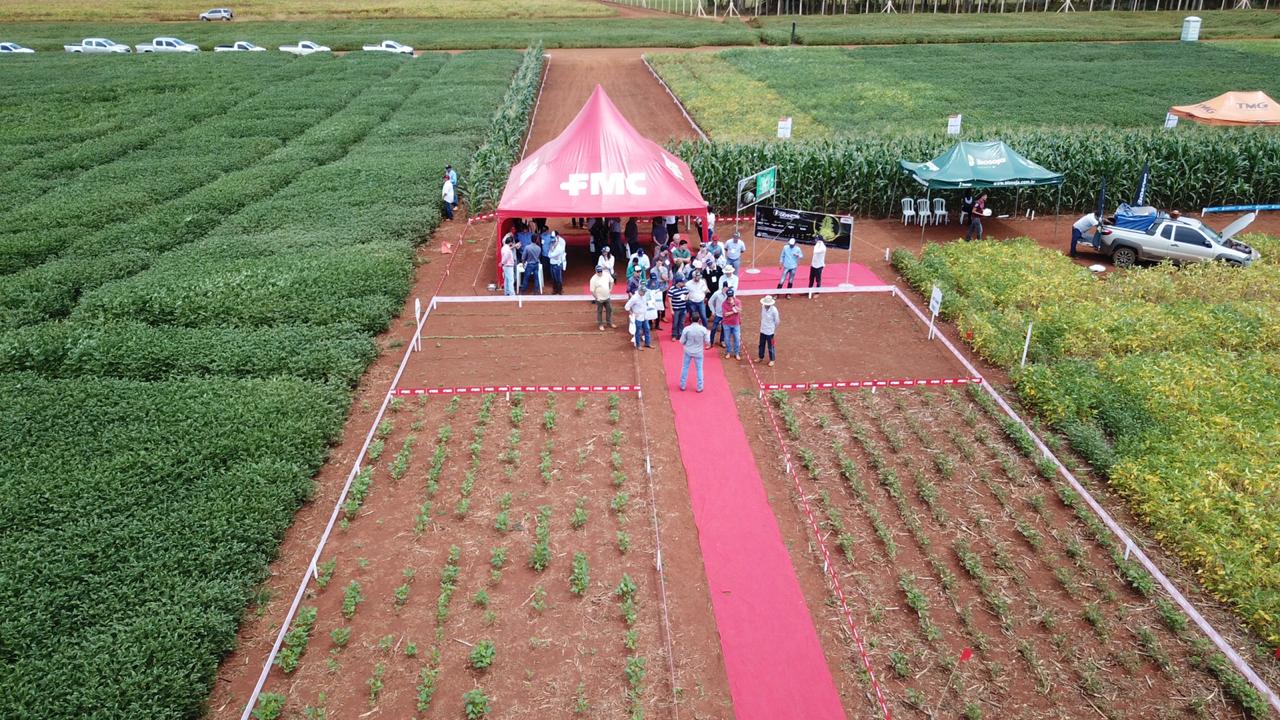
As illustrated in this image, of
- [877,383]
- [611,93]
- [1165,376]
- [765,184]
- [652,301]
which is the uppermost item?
[611,93]

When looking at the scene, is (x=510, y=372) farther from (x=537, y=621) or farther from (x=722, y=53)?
(x=722, y=53)

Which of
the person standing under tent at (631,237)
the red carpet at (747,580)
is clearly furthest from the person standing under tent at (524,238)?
the red carpet at (747,580)

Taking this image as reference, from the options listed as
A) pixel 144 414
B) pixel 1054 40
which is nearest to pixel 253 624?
pixel 144 414

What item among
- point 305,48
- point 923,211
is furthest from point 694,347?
point 305,48

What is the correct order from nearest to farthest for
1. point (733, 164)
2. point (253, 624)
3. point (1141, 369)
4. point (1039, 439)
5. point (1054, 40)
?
point (253, 624) → point (1039, 439) → point (1141, 369) → point (733, 164) → point (1054, 40)

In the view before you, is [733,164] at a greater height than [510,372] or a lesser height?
greater

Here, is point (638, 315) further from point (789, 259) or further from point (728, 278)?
point (789, 259)

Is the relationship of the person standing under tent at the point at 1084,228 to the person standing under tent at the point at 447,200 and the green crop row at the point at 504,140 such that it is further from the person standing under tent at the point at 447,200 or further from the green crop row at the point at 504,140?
the person standing under tent at the point at 447,200
